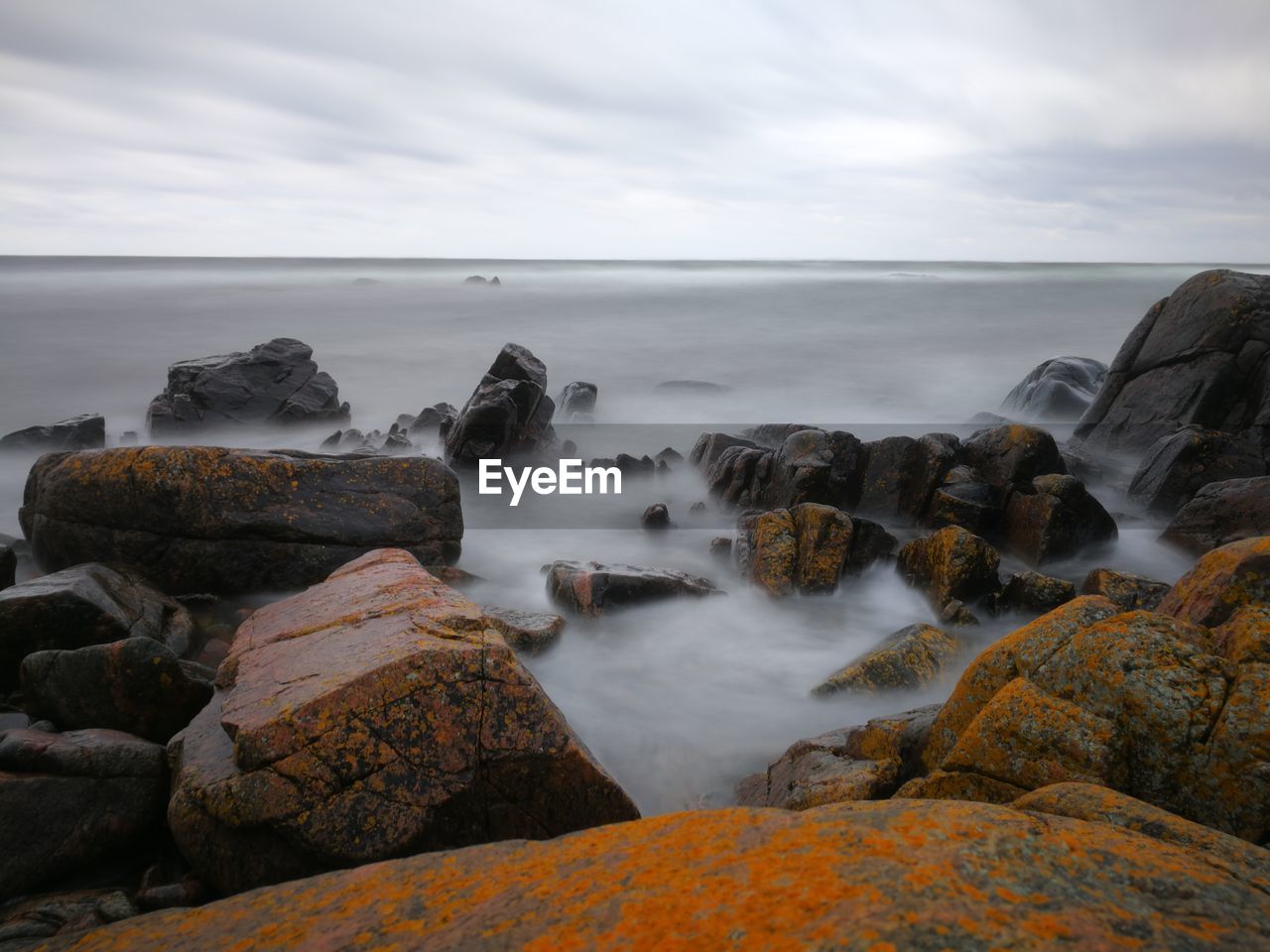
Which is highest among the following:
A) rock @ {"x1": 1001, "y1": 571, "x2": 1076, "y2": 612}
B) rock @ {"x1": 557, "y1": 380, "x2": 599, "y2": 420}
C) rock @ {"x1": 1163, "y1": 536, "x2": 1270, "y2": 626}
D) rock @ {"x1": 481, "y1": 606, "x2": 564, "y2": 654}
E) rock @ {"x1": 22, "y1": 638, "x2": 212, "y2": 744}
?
rock @ {"x1": 1163, "y1": 536, "x2": 1270, "y2": 626}

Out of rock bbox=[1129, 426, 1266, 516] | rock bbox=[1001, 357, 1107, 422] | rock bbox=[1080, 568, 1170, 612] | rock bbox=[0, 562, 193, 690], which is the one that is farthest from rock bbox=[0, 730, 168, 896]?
rock bbox=[1001, 357, 1107, 422]

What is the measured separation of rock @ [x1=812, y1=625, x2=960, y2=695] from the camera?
665 centimetres

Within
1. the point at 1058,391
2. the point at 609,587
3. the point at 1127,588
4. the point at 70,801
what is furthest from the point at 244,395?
the point at 1058,391

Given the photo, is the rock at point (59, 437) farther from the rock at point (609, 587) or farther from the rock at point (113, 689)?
the rock at point (113, 689)

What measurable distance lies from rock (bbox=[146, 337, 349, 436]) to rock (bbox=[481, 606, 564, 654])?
505 inches

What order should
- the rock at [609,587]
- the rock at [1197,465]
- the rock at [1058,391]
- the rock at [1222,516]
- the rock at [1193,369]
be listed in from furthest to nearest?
the rock at [1058,391] < the rock at [1193,369] < the rock at [1197,465] < the rock at [1222,516] < the rock at [609,587]

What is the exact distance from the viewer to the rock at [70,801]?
3838 millimetres

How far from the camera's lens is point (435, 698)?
13.4ft

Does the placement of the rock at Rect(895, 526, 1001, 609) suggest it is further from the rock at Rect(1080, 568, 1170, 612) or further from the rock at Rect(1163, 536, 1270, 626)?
the rock at Rect(1163, 536, 1270, 626)

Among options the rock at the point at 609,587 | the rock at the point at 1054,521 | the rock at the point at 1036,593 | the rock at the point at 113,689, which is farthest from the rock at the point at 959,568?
the rock at the point at 113,689

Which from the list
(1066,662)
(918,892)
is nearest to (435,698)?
(918,892)

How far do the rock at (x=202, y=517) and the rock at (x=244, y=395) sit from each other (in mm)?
9615

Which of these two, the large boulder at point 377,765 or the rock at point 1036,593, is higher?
the large boulder at point 377,765

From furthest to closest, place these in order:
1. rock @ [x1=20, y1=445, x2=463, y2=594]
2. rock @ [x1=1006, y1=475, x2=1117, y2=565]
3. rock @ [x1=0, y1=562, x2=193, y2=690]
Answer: rock @ [x1=1006, y1=475, x2=1117, y2=565] < rock @ [x1=20, y1=445, x2=463, y2=594] < rock @ [x1=0, y1=562, x2=193, y2=690]
